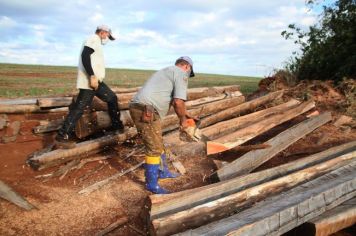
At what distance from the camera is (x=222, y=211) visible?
13.4ft

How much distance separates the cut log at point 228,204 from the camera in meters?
3.79

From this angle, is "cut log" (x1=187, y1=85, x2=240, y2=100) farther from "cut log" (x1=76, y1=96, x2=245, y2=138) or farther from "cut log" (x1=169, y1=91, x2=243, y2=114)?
"cut log" (x1=76, y1=96, x2=245, y2=138)

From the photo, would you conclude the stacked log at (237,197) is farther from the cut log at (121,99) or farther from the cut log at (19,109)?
the cut log at (19,109)

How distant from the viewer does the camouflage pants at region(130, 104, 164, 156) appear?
5.34 meters

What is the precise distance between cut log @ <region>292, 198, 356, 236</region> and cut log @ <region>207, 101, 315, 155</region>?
2563 mm

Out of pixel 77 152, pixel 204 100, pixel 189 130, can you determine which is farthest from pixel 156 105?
pixel 204 100

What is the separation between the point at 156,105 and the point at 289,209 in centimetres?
234

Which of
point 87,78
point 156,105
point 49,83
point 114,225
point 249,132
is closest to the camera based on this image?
point 114,225

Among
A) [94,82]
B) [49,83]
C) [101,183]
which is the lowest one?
[101,183]

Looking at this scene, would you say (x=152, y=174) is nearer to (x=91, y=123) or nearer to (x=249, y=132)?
(x=91, y=123)

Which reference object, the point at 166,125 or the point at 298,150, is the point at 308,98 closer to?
the point at 298,150

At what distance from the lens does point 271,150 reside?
6.79m

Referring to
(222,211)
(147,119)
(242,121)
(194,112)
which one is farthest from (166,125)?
(222,211)

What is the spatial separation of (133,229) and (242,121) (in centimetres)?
414
